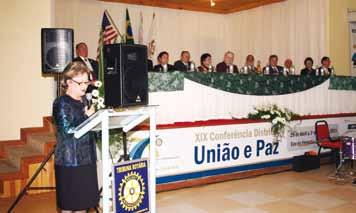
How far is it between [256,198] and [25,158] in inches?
109

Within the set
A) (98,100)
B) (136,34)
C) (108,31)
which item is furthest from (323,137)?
(136,34)

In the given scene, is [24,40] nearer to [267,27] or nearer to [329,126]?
[329,126]

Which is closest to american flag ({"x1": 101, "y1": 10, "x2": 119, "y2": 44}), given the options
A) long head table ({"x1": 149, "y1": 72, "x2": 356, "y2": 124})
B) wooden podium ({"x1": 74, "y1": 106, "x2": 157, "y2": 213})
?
long head table ({"x1": 149, "y1": 72, "x2": 356, "y2": 124})

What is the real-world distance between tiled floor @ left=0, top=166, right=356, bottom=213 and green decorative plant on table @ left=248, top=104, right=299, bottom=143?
723 millimetres

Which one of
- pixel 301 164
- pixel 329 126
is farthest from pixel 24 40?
pixel 329 126

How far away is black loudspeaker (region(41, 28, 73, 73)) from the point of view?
4258 mm

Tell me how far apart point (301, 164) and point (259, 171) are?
68 centimetres

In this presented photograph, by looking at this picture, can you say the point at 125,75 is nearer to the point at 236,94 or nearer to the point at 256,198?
the point at 256,198

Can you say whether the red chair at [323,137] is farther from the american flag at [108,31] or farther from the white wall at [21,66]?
the white wall at [21,66]

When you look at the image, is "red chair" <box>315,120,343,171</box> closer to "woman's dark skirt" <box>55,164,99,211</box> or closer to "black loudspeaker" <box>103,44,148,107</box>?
"black loudspeaker" <box>103,44,148,107</box>

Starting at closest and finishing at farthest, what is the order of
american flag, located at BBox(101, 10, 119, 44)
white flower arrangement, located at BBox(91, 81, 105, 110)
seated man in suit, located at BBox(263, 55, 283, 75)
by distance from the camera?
white flower arrangement, located at BBox(91, 81, 105, 110), seated man in suit, located at BBox(263, 55, 283, 75), american flag, located at BBox(101, 10, 119, 44)

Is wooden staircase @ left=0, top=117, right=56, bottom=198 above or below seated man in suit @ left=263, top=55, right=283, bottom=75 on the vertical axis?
below

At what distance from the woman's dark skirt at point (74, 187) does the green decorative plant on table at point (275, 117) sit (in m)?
3.52

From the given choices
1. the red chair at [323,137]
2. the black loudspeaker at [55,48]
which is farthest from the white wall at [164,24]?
the red chair at [323,137]
